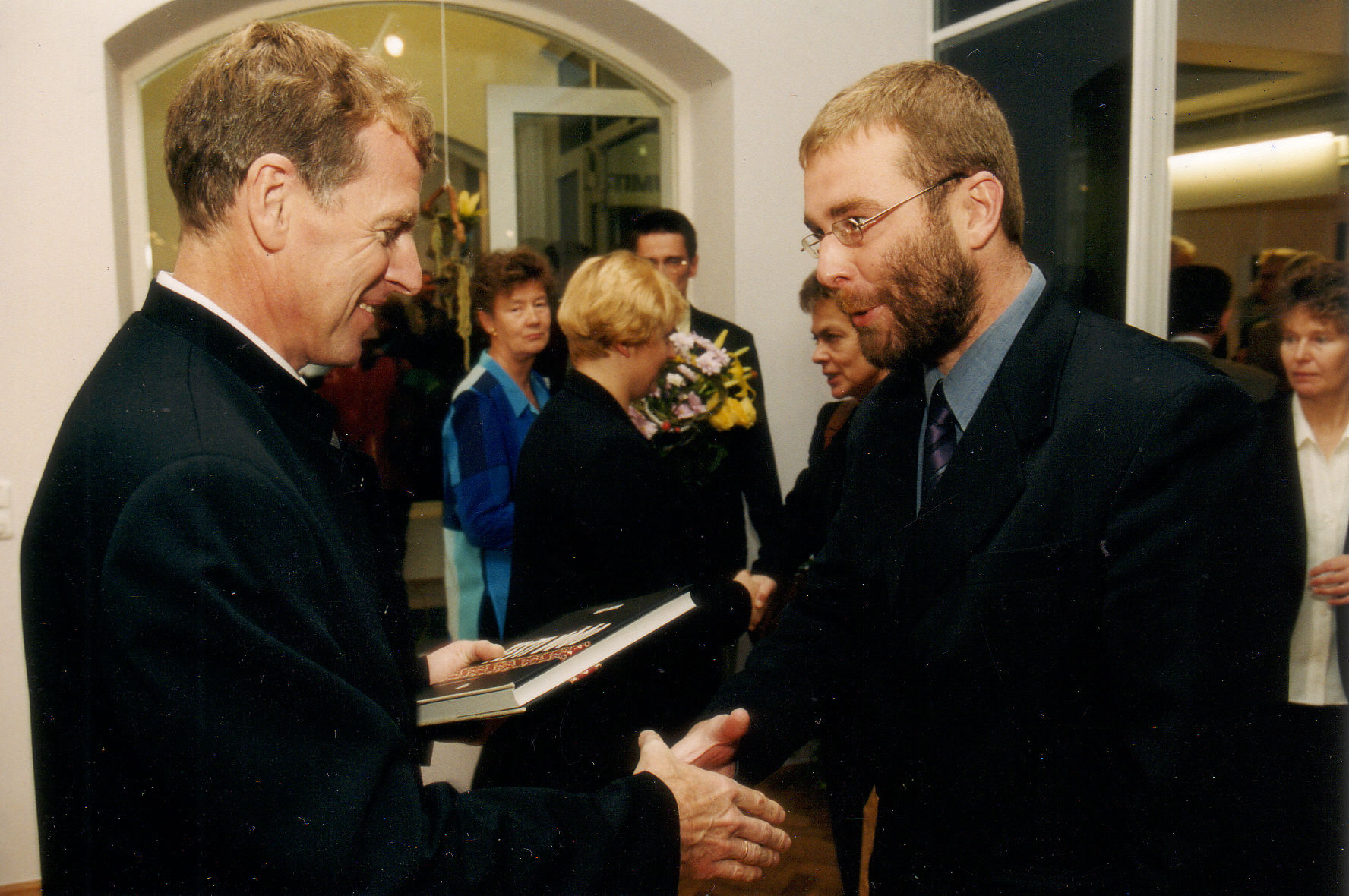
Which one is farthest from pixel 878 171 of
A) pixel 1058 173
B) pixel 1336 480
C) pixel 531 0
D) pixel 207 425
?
pixel 531 0

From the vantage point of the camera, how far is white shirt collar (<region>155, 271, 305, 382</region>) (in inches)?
40.5

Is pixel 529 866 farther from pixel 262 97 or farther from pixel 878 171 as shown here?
pixel 878 171

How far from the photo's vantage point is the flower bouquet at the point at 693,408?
283 cm

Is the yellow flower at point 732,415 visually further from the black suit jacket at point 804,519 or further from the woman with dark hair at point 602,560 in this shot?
the woman with dark hair at point 602,560

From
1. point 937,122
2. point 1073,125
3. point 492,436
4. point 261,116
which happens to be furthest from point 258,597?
point 1073,125

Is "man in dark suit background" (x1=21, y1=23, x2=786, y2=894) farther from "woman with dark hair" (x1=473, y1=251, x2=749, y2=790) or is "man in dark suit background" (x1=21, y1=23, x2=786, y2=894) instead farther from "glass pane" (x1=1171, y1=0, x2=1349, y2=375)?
"glass pane" (x1=1171, y1=0, x2=1349, y2=375)

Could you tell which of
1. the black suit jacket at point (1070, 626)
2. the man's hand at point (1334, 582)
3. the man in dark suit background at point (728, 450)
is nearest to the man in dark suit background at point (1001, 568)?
the black suit jacket at point (1070, 626)

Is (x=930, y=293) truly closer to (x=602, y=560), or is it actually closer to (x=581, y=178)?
(x=602, y=560)

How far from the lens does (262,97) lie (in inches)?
42.8

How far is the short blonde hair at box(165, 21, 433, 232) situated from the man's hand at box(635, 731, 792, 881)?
87 cm

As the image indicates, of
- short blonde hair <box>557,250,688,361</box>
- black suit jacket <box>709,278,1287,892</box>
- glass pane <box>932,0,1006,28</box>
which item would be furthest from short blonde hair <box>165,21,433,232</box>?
glass pane <box>932,0,1006,28</box>

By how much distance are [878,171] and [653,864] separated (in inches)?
43.4

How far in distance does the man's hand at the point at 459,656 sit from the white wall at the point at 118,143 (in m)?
2.20

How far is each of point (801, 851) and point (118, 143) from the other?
3.62 meters
